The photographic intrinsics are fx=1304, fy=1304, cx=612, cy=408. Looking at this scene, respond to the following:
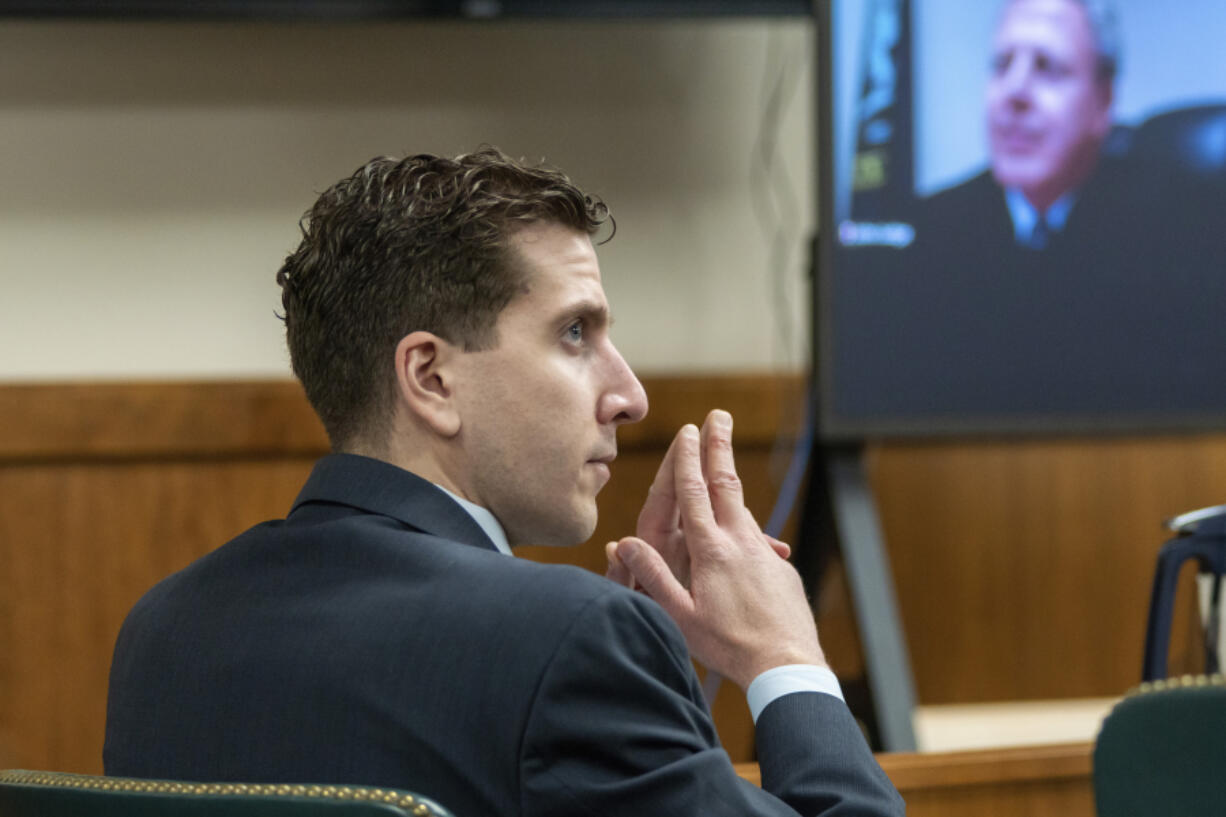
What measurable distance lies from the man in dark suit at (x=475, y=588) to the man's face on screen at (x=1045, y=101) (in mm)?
1158

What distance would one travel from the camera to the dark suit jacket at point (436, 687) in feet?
2.53

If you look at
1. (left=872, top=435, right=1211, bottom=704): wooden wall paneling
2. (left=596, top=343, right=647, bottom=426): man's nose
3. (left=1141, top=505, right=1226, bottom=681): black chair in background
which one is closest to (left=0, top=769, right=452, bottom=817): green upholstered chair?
(left=596, top=343, right=647, bottom=426): man's nose

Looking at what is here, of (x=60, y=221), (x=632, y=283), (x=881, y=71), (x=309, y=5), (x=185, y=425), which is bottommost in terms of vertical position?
(x=185, y=425)

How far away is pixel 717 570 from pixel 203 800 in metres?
0.50

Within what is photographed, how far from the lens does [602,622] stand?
78cm

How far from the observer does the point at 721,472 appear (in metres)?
1.13

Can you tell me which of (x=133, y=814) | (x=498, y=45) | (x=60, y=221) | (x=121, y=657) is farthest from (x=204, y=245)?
(x=133, y=814)

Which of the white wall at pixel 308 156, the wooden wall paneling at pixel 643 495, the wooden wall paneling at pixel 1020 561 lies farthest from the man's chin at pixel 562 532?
the wooden wall paneling at pixel 1020 561

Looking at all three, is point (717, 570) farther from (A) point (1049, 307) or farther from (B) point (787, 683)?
(A) point (1049, 307)

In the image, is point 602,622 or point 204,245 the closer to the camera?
point 602,622

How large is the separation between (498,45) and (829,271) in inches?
32.0

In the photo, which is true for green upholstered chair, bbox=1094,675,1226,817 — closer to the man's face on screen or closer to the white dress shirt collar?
the white dress shirt collar

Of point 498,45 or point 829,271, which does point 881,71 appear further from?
point 498,45

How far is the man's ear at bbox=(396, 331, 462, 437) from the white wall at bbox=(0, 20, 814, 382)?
1.38 metres
